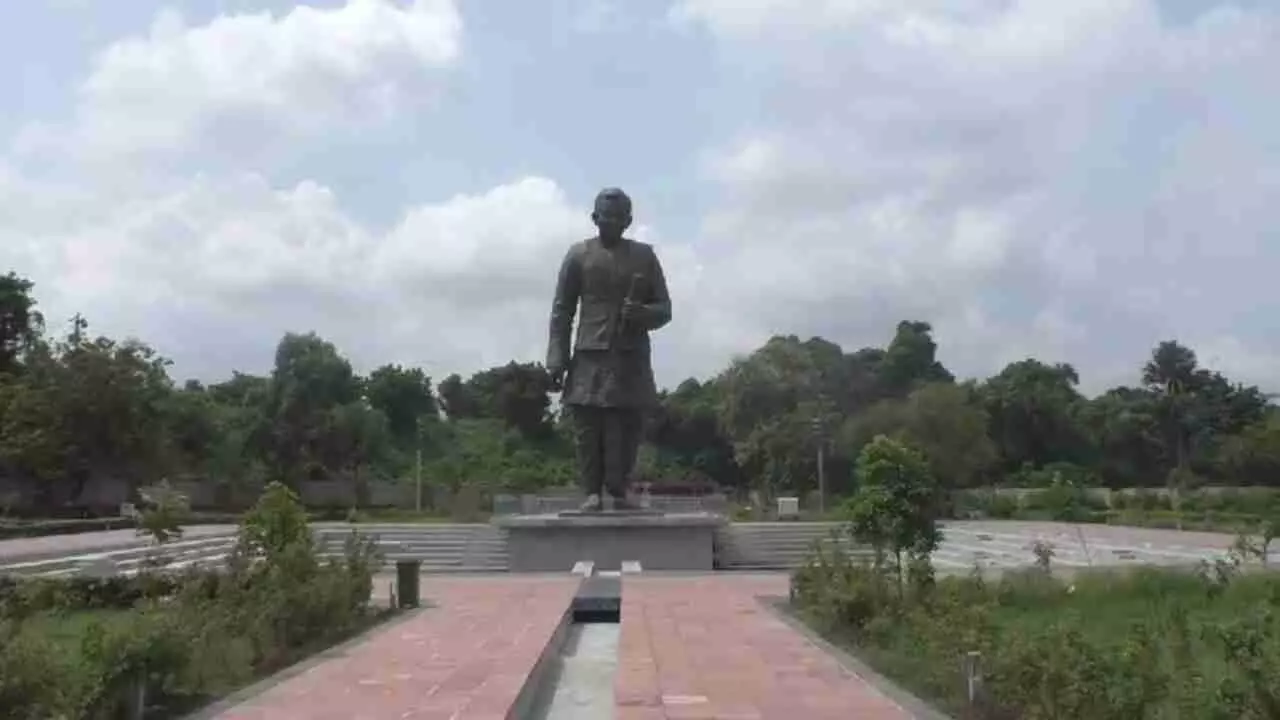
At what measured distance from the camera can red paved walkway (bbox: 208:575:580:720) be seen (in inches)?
289

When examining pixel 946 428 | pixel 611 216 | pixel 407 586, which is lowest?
pixel 407 586

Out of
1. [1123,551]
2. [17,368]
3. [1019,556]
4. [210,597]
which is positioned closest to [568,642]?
[210,597]

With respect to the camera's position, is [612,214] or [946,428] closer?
[612,214]

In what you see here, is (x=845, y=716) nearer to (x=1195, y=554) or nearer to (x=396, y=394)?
(x=1195, y=554)

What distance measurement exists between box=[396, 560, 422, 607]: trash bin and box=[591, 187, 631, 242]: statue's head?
694cm

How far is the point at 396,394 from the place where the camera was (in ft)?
172

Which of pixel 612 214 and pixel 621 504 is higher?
pixel 612 214

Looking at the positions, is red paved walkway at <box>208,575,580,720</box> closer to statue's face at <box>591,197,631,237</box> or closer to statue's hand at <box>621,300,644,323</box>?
statue's hand at <box>621,300,644,323</box>

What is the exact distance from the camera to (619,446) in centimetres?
1925

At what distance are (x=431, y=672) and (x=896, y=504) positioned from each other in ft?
15.3

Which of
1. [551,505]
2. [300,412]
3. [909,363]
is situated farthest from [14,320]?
[909,363]

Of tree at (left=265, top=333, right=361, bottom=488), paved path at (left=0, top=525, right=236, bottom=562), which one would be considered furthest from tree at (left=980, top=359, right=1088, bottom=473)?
paved path at (left=0, top=525, right=236, bottom=562)

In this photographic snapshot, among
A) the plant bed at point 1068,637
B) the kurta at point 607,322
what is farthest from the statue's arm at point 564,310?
the plant bed at point 1068,637

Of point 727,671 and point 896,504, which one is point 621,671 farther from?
point 896,504
